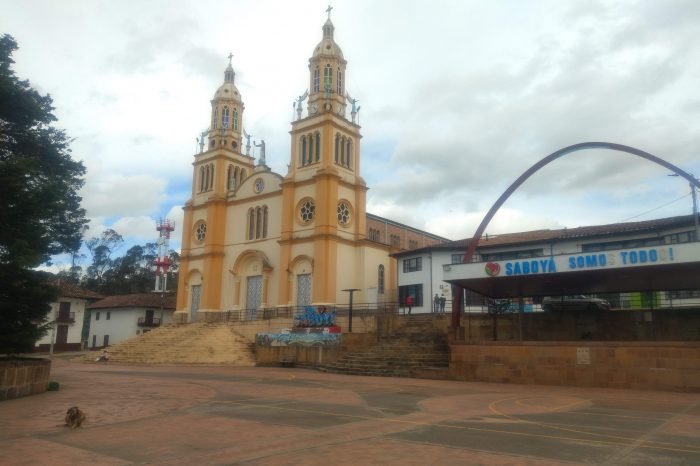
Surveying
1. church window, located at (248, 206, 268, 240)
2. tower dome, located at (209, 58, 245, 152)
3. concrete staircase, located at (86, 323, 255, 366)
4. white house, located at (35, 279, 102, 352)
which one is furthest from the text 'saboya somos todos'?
white house, located at (35, 279, 102, 352)

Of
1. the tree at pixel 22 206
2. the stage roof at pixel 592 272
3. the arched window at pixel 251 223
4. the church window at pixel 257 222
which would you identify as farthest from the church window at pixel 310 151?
the tree at pixel 22 206

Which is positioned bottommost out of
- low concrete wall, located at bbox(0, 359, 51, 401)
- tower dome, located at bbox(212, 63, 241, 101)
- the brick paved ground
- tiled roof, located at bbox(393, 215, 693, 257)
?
the brick paved ground

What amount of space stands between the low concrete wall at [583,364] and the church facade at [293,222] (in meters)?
17.2

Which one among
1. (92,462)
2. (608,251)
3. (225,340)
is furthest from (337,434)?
(225,340)

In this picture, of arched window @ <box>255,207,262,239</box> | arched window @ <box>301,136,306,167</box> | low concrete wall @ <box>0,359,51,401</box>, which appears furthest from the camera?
arched window @ <box>255,207,262,239</box>

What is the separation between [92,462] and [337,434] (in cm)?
384

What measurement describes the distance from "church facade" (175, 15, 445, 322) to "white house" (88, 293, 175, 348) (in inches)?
457

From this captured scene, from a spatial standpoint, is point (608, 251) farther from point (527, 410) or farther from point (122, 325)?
point (122, 325)

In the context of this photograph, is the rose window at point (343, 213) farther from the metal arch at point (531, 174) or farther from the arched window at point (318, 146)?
the metal arch at point (531, 174)

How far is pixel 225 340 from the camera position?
117ft

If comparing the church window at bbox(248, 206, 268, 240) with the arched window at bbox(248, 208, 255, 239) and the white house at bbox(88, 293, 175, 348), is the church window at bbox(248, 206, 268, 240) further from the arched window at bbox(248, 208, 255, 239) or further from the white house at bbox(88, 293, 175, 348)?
the white house at bbox(88, 293, 175, 348)

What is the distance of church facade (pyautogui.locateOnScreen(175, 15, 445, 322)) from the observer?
39.3 metres

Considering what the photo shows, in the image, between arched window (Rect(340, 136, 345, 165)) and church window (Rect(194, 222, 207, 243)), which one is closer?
arched window (Rect(340, 136, 345, 165))

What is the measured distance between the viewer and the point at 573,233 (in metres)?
30.8
